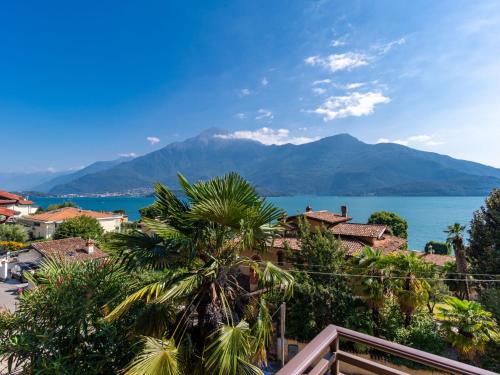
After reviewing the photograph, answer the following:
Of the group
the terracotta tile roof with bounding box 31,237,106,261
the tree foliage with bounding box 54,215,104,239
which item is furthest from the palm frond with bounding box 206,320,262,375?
the tree foliage with bounding box 54,215,104,239

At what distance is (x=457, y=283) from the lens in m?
19.4

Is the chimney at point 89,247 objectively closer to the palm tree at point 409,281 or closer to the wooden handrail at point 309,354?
the palm tree at point 409,281

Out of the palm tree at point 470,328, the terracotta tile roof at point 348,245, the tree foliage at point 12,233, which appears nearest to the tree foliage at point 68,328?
the palm tree at point 470,328

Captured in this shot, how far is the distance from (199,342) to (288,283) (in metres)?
1.89

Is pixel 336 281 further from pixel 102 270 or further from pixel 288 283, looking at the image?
pixel 102 270

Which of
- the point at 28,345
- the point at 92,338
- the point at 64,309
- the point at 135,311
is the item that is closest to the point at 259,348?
the point at 135,311

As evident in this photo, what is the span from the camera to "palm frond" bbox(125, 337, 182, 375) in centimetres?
371

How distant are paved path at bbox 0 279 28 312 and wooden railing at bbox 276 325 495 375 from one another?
2154 cm

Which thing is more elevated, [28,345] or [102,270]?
[102,270]

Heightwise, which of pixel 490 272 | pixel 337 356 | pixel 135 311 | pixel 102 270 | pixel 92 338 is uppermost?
pixel 337 356

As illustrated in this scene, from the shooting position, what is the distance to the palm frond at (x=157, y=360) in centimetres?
371

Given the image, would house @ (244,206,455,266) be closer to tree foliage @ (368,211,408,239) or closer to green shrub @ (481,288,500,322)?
green shrub @ (481,288,500,322)

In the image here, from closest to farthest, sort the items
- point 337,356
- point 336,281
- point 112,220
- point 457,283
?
point 337,356
point 336,281
point 457,283
point 112,220

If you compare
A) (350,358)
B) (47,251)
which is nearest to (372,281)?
(350,358)
